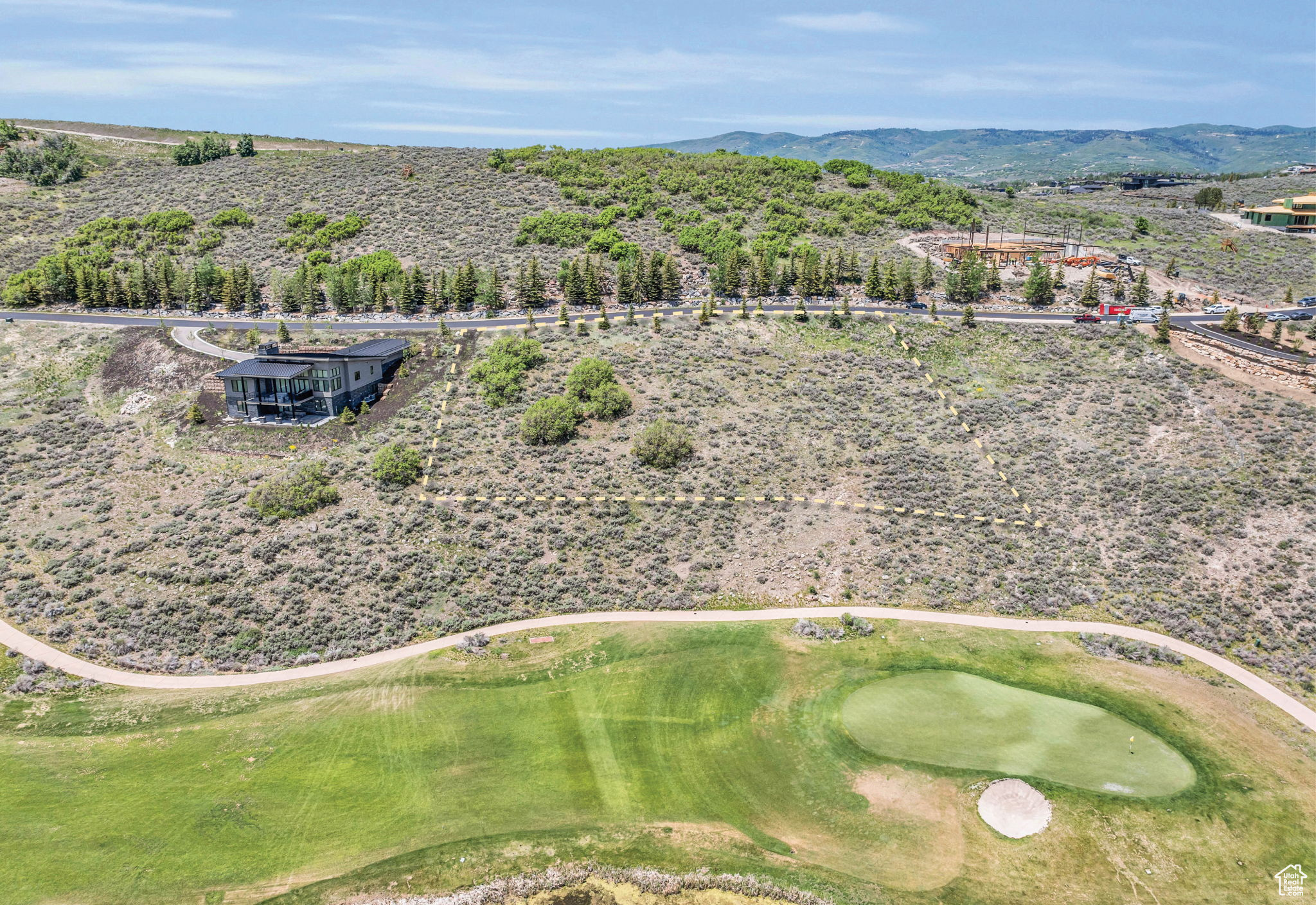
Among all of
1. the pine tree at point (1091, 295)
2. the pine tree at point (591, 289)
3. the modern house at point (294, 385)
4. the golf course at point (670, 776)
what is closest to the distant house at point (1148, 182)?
the pine tree at point (1091, 295)

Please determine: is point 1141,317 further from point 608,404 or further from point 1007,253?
point 608,404

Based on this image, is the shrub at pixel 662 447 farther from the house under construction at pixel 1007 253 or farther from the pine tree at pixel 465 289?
the house under construction at pixel 1007 253

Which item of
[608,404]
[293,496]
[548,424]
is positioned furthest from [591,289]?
[293,496]

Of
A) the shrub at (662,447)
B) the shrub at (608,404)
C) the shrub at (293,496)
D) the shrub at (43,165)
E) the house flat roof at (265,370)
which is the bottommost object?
the shrub at (293,496)

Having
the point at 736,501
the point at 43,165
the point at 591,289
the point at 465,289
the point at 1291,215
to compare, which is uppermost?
the point at 43,165

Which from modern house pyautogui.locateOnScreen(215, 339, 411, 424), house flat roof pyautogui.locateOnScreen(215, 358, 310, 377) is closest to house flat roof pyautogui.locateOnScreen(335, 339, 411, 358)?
modern house pyautogui.locateOnScreen(215, 339, 411, 424)

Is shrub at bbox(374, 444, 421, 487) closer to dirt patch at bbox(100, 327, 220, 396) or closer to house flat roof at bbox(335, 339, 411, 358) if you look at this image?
house flat roof at bbox(335, 339, 411, 358)

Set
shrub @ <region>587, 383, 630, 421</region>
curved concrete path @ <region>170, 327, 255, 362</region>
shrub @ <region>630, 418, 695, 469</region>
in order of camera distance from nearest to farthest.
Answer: shrub @ <region>630, 418, 695, 469</region> < shrub @ <region>587, 383, 630, 421</region> < curved concrete path @ <region>170, 327, 255, 362</region>
